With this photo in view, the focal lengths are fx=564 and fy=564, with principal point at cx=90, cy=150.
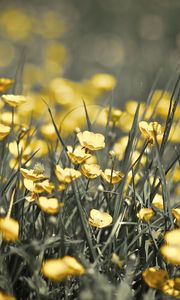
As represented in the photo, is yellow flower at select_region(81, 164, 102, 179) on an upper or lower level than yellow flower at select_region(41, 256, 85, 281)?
upper

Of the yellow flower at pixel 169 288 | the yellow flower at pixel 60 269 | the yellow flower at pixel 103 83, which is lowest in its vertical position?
the yellow flower at pixel 103 83

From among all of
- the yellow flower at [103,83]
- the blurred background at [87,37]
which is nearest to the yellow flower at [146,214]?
the yellow flower at [103,83]

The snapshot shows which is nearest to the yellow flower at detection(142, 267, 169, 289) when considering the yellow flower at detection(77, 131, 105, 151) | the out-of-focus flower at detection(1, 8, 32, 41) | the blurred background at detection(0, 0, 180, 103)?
the yellow flower at detection(77, 131, 105, 151)

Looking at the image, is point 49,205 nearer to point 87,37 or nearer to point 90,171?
point 90,171

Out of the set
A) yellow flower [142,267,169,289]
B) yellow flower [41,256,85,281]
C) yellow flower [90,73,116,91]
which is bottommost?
yellow flower [90,73,116,91]

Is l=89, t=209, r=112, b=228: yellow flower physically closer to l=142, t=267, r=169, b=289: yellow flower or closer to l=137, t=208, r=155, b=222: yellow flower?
l=137, t=208, r=155, b=222: yellow flower

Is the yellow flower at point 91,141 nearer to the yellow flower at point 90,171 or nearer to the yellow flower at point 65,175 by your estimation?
the yellow flower at point 90,171

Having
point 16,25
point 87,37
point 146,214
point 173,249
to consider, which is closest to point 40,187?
point 146,214
